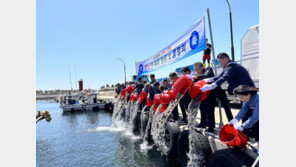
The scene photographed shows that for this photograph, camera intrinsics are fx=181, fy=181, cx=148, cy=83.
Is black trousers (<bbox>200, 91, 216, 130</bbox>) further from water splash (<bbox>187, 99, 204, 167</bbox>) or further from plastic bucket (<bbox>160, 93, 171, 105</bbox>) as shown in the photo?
plastic bucket (<bbox>160, 93, 171, 105</bbox>)

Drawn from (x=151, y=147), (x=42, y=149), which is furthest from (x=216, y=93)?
(x=42, y=149)

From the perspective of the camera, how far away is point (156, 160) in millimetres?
6625

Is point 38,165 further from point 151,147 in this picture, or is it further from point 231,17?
point 231,17

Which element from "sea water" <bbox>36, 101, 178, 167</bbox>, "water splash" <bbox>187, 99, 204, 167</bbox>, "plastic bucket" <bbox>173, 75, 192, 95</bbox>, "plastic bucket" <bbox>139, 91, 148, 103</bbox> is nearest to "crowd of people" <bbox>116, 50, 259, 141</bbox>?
"plastic bucket" <bbox>173, 75, 192, 95</bbox>

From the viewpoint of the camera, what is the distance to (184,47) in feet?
27.7

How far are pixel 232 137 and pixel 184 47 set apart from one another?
596 cm

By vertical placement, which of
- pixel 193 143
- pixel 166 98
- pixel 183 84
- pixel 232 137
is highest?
pixel 183 84

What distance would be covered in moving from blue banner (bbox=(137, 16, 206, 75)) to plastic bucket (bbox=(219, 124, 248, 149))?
14.4ft

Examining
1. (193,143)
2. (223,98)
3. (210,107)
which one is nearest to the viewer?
(193,143)

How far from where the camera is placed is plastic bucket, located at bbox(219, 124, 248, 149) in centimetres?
282

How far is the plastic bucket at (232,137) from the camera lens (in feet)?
9.25

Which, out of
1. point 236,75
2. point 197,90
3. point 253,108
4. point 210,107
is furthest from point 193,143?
point 236,75

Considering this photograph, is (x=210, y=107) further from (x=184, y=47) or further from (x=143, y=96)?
(x=143, y=96)

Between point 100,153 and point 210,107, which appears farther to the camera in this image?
point 100,153
